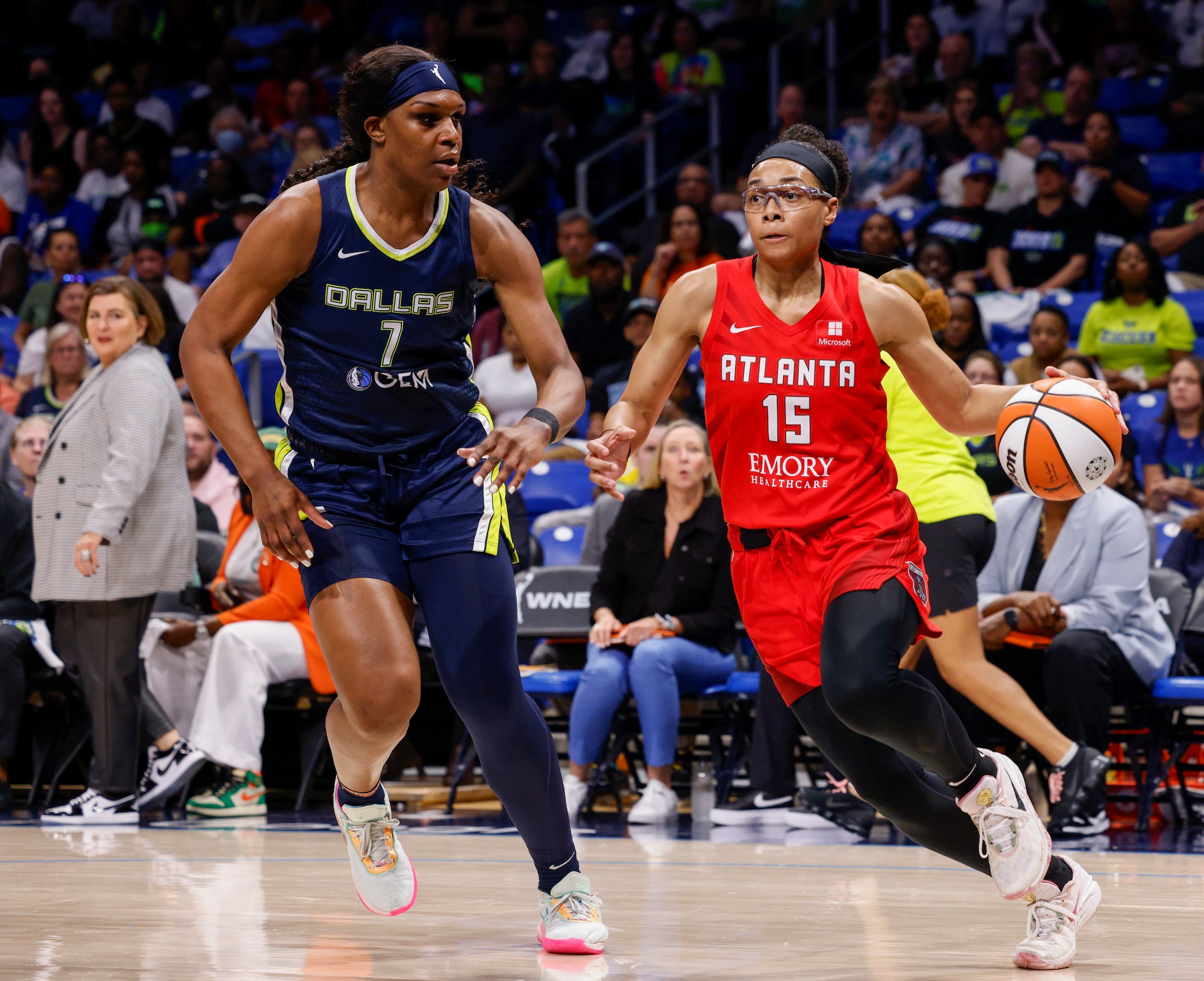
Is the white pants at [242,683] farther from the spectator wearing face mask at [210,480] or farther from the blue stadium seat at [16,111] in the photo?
the blue stadium seat at [16,111]

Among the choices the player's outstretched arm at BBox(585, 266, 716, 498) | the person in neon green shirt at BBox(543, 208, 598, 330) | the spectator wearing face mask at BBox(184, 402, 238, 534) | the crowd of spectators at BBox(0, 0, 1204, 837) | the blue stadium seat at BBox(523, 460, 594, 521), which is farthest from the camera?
the person in neon green shirt at BBox(543, 208, 598, 330)

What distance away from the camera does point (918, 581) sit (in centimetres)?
372

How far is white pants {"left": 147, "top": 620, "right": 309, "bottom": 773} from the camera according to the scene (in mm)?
7141

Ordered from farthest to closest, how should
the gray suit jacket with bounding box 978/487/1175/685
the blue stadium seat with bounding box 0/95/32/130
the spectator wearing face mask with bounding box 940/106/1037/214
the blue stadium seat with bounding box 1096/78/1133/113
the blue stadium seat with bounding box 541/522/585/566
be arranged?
1. the blue stadium seat with bounding box 0/95/32/130
2. the blue stadium seat with bounding box 1096/78/1133/113
3. the spectator wearing face mask with bounding box 940/106/1037/214
4. the blue stadium seat with bounding box 541/522/585/566
5. the gray suit jacket with bounding box 978/487/1175/685

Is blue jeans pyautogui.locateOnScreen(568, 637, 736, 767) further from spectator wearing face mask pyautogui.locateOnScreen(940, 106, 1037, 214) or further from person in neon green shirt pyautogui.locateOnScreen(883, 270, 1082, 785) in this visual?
spectator wearing face mask pyautogui.locateOnScreen(940, 106, 1037, 214)

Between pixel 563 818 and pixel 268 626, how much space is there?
3.91m

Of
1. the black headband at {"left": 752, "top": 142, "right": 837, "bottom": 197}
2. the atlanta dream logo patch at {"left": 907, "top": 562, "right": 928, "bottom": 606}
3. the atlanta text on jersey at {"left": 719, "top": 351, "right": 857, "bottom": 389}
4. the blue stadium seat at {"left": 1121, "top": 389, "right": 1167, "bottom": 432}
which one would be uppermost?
the black headband at {"left": 752, "top": 142, "right": 837, "bottom": 197}

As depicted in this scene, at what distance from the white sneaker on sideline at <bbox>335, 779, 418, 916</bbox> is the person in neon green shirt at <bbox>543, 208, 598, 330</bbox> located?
7493 mm

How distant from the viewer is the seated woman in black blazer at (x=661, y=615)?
22.8 feet

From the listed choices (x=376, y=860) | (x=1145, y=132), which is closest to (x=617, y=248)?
(x=1145, y=132)

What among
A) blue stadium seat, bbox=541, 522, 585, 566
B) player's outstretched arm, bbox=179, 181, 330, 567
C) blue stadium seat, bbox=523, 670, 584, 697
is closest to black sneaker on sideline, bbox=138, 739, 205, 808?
blue stadium seat, bbox=523, 670, 584, 697

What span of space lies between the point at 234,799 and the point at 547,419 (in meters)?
4.24

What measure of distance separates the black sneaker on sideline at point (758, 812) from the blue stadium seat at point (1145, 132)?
709cm

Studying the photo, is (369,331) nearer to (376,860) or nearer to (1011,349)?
(376,860)
